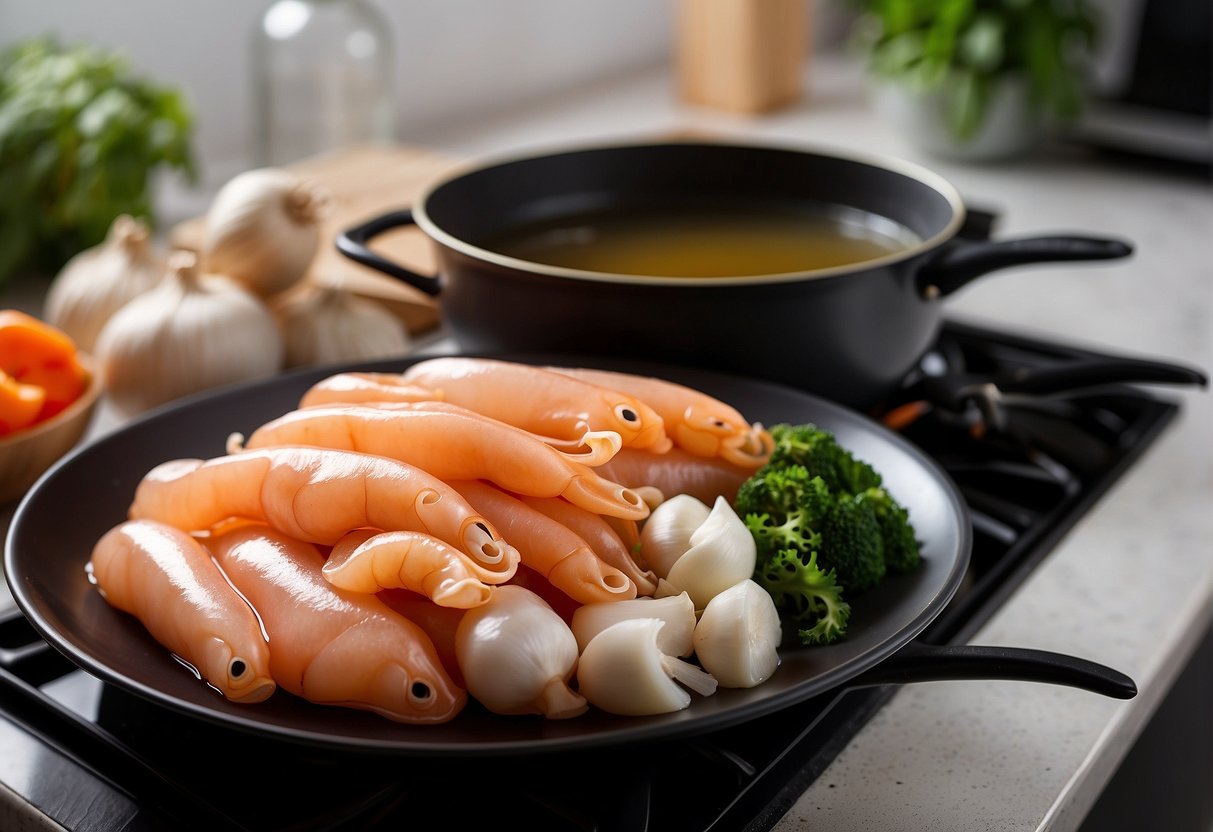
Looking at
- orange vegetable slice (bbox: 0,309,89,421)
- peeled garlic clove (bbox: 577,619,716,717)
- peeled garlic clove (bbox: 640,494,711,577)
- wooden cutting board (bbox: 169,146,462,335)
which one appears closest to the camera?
peeled garlic clove (bbox: 577,619,716,717)

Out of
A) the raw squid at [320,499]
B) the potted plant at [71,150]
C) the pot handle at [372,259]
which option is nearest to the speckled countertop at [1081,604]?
the raw squid at [320,499]

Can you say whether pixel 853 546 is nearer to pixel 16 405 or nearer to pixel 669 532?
pixel 669 532

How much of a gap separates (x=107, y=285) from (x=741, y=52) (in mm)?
1311

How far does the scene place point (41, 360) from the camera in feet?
3.06

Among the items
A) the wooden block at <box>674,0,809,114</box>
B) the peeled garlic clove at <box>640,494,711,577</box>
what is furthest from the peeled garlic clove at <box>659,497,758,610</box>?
the wooden block at <box>674,0,809,114</box>

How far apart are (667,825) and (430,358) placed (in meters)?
0.38

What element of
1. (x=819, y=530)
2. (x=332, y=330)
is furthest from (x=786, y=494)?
(x=332, y=330)

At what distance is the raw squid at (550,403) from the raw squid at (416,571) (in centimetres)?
14

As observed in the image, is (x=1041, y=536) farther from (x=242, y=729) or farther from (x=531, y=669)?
(x=242, y=729)

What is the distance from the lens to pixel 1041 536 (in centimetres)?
87

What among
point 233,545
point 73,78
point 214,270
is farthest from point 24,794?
point 73,78

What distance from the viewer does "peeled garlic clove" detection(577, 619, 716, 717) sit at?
1.82ft

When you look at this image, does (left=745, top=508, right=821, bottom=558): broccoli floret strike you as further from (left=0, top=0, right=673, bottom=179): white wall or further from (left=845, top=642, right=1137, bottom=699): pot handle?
(left=0, top=0, right=673, bottom=179): white wall

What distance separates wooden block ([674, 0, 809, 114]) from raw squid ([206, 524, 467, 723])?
1.64m
